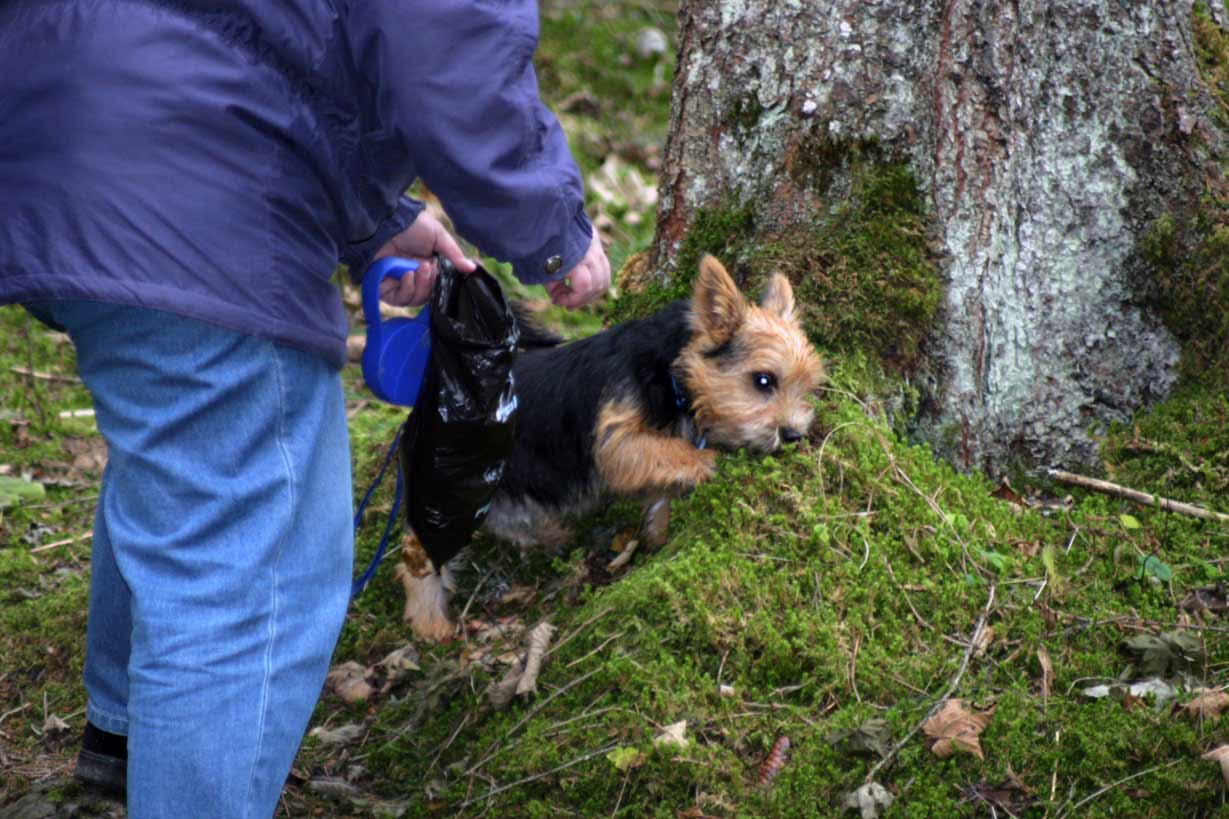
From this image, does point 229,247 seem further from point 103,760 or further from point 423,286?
point 103,760

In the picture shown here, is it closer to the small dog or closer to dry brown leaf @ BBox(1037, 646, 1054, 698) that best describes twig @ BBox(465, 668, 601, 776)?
the small dog

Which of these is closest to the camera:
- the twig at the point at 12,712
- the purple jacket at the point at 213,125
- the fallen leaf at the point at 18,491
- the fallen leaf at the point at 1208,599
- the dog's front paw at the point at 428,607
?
the purple jacket at the point at 213,125

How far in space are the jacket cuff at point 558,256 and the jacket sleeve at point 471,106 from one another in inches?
3.2

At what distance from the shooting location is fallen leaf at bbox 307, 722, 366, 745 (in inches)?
162

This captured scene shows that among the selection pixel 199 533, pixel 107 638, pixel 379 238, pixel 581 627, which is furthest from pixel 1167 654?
pixel 107 638

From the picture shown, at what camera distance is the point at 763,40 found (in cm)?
433

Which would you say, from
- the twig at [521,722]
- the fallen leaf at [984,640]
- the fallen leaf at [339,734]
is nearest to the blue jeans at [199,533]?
the twig at [521,722]

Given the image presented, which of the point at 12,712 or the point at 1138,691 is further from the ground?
the point at 1138,691

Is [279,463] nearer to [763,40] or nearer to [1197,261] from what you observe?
[763,40]

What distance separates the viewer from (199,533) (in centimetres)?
259

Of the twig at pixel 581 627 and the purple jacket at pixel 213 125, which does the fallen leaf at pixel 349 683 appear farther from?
the purple jacket at pixel 213 125

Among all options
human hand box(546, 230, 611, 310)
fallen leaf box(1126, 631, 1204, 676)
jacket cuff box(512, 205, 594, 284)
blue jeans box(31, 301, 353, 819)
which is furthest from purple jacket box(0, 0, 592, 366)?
fallen leaf box(1126, 631, 1204, 676)

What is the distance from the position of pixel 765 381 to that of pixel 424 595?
1.64m

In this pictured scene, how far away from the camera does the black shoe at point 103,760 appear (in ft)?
11.3
